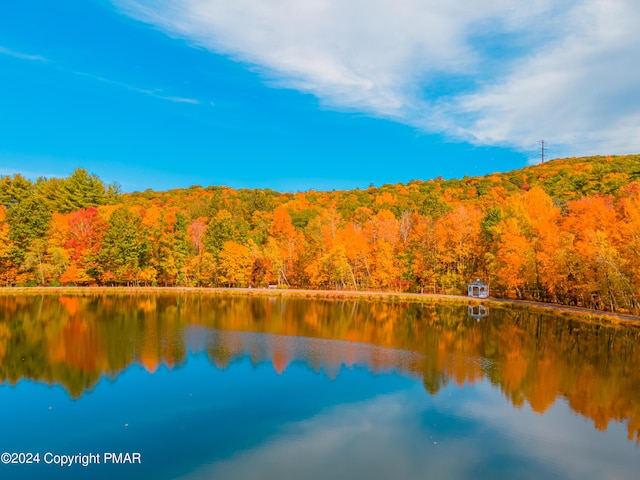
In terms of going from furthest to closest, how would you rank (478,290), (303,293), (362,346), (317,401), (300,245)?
(300,245)
(303,293)
(478,290)
(362,346)
(317,401)

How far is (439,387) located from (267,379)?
23.0 feet

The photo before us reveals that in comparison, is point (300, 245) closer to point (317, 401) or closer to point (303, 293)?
point (303, 293)

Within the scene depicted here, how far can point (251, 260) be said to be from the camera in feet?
187

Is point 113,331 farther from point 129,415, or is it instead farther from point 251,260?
point 251,260

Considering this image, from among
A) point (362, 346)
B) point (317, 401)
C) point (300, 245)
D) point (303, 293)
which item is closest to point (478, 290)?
point (303, 293)

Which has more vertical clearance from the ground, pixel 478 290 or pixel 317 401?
pixel 478 290

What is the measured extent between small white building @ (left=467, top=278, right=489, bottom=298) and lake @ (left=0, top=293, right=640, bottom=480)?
1555 cm

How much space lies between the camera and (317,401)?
1622 cm

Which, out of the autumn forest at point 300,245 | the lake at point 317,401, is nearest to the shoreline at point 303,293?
the autumn forest at point 300,245

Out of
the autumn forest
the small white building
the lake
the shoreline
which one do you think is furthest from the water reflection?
the autumn forest

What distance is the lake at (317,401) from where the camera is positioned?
38.6 ft

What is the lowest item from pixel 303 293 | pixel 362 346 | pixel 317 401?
pixel 317 401

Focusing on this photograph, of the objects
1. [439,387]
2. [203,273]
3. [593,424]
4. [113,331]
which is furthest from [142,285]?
[593,424]

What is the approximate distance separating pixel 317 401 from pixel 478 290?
34377mm
